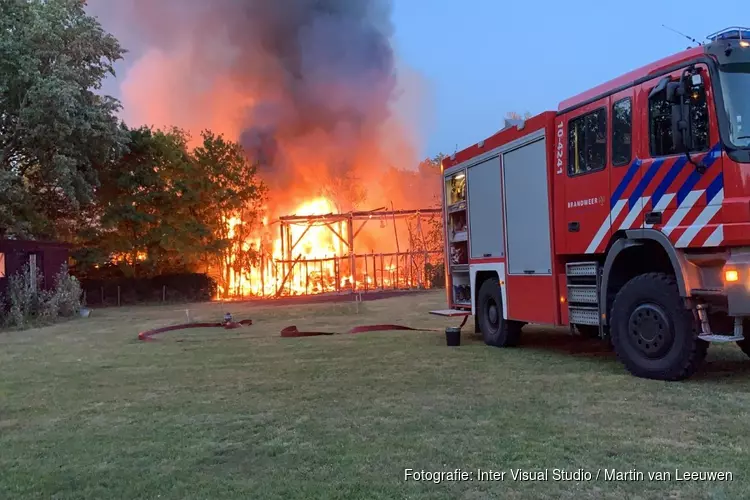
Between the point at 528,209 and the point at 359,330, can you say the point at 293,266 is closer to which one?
the point at 359,330

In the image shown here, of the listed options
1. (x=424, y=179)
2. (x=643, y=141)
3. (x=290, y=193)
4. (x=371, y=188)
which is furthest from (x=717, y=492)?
(x=424, y=179)

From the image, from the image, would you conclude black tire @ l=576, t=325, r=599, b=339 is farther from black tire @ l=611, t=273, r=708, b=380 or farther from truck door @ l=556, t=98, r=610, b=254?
black tire @ l=611, t=273, r=708, b=380

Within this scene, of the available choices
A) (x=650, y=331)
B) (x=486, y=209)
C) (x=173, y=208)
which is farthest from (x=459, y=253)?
(x=173, y=208)

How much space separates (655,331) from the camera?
234 inches

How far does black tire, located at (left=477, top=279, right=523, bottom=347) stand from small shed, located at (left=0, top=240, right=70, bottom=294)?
50.5 ft

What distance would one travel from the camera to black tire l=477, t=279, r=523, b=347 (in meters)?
8.73

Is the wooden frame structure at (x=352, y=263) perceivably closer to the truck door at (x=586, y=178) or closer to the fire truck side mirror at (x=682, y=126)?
the truck door at (x=586, y=178)

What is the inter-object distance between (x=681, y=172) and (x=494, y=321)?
159 inches

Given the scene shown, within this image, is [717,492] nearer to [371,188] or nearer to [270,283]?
[270,283]

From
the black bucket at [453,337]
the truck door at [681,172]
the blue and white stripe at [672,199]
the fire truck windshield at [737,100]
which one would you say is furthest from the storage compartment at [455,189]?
the fire truck windshield at [737,100]

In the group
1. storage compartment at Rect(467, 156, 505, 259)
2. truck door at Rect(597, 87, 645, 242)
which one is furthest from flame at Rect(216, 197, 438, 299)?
truck door at Rect(597, 87, 645, 242)

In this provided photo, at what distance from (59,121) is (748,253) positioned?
817 inches

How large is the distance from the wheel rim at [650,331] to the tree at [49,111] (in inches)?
760

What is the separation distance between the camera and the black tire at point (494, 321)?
8.73 metres
